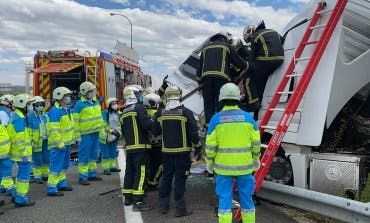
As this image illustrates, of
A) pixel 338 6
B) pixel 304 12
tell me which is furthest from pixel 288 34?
pixel 338 6

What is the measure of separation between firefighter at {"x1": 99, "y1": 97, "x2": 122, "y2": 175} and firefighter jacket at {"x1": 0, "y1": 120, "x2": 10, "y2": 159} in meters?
2.68

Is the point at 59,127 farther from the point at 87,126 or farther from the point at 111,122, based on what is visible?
the point at 111,122

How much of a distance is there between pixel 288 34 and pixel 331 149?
1.75 meters

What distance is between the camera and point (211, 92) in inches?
257

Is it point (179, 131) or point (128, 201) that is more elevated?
point (179, 131)

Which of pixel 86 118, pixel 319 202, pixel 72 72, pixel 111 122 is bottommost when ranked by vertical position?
pixel 319 202

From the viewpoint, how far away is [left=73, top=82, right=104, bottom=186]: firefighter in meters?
8.27

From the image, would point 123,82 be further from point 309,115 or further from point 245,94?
point 309,115

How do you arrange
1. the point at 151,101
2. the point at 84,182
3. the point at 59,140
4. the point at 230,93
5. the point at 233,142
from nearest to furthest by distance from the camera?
the point at 233,142 → the point at 230,93 → the point at 151,101 → the point at 59,140 → the point at 84,182

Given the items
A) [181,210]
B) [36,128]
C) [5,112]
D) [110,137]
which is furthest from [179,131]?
[110,137]

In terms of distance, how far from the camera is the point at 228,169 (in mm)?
4688

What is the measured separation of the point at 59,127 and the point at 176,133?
96.2 inches

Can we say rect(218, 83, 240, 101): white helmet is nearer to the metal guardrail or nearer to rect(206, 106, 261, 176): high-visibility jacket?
rect(206, 106, 261, 176): high-visibility jacket

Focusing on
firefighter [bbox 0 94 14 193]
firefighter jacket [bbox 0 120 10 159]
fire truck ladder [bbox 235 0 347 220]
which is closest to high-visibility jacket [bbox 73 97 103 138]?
firefighter [bbox 0 94 14 193]
